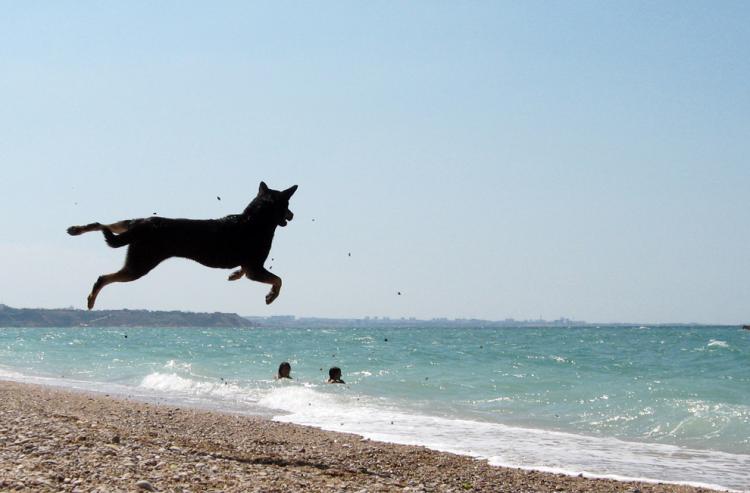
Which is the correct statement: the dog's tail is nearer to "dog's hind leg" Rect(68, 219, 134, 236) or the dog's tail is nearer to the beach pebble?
"dog's hind leg" Rect(68, 219, 134, 236)

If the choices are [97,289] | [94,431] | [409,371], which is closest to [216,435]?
[94,431]

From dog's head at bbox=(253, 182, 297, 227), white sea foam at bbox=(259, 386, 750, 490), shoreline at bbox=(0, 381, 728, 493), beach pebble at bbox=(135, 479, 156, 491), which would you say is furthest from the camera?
white sea foam at bbox=(259, 386, 750, 490)

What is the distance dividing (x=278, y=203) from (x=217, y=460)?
114 inches

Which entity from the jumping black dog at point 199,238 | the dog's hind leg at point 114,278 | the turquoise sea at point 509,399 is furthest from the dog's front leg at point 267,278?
the turquoise sea at point 509,399

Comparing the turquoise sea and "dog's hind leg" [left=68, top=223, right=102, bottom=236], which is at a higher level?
"dog's hind leg" [left=68, top=223, right=102, bottom=236]

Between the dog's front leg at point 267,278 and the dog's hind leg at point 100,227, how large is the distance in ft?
4.48

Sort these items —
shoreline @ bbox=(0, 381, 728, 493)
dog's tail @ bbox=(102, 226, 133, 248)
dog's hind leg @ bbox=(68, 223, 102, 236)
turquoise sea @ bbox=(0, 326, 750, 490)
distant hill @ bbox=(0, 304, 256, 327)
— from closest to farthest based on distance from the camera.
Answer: shoreline @ bbox=(0, 381, 728, 493)
dog's hind leg @ bbox=(68, 223, 102, 236)
dog's tail @ bbox=(102, 226, 133, 248)
turquoise sea @ bbox=(0, 326, 750, 490)
distant hill @ bbox=(0, 304, 256, 327)

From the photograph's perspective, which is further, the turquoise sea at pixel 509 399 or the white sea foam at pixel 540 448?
the turquoise sea at pixel 509 399

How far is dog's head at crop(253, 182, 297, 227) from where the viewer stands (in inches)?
378

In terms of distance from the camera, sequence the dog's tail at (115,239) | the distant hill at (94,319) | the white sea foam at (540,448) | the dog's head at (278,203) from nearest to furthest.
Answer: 1. the dog's tail at (115,239)
2. the dog's head at (278,203)
3. the white sea foam at (540,448)
4. the distant hill at (94,319)

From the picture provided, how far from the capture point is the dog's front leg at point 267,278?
31.7ft

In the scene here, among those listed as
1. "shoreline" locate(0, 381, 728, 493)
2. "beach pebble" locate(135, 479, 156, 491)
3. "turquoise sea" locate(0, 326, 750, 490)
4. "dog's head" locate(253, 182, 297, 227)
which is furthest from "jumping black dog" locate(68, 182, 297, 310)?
"turquoise sea" locate(0, 326, 750, 490)

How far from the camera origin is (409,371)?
31.3 m

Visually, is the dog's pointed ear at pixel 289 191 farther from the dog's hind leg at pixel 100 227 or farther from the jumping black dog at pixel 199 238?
the dog's hind leg at pixel 100 227
